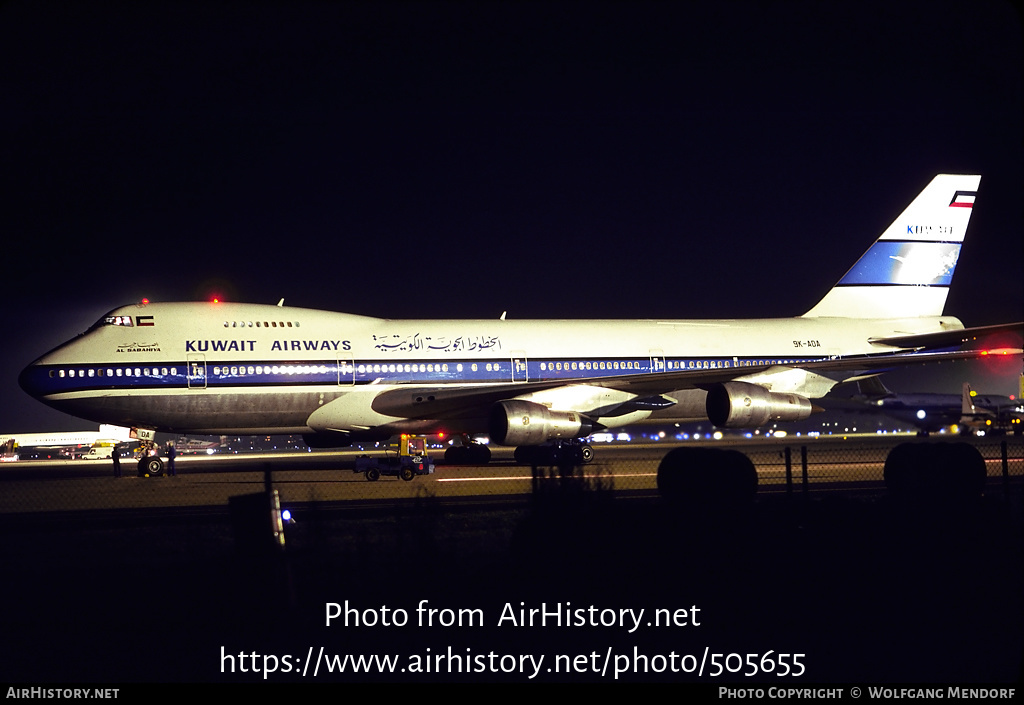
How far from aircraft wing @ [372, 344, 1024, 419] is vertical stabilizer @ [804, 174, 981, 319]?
30.0 feet

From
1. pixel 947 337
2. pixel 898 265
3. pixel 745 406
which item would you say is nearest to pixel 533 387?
pixel 745 406

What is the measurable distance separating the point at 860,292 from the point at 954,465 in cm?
2548

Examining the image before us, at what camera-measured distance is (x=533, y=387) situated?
30594 mm

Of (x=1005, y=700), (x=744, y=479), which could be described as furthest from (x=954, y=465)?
(x=1005, y=700)

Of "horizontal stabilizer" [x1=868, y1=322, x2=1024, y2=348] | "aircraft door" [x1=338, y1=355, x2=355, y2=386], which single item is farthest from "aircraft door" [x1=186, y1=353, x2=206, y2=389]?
"horizontal stabilizer" [x1=868, y1=322, x2=1024, y2=348]

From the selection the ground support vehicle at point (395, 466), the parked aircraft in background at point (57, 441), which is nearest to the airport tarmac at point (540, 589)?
the ground support vehicle at point (395, 466)

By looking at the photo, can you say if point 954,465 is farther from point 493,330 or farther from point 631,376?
point 493,330

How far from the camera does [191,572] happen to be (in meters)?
13.2

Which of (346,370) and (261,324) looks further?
(346,370)

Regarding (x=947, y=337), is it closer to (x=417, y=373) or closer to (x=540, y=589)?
(x=417, y=373)

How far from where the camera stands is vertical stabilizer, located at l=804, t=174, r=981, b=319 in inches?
1623

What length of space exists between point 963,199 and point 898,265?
14.4 feet

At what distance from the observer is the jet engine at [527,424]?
2859cm

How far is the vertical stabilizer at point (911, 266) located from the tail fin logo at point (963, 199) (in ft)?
0.14
